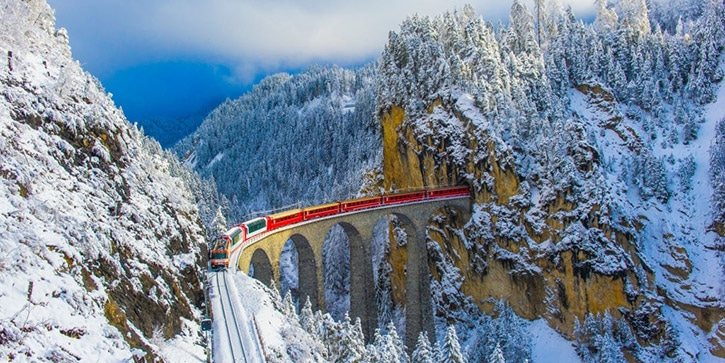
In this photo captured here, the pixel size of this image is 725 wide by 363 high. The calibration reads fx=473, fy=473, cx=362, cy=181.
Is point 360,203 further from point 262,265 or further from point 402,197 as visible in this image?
point 262,265

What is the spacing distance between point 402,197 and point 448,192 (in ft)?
26.1

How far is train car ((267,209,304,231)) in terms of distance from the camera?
37281mm

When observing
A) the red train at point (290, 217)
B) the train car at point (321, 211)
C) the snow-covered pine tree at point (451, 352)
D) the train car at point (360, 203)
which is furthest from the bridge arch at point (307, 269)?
the snow-covered pine tree at point (451, 352)

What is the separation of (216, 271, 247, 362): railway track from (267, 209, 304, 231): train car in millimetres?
10173

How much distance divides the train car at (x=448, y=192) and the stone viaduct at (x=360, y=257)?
0.56 metres

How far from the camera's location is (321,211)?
42.6 meters

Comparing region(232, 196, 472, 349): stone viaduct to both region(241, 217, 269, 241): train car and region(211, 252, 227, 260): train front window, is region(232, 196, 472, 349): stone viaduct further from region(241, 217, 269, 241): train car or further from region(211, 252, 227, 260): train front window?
region(211, 252, 227, 260): train front window

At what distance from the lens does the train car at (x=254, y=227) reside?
34.7 m

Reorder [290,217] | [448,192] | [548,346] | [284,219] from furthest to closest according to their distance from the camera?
[448,192], [548,346], [290,217], [284,219]

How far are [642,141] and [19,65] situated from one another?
6158 centimetres

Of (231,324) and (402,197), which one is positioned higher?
(402,197)

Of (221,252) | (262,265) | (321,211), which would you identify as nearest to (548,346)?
(321,211)

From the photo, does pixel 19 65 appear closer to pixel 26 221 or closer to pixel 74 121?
pixel 74 121

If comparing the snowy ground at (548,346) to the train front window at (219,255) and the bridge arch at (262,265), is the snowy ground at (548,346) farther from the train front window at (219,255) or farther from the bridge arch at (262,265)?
the train front window at (219,255)
